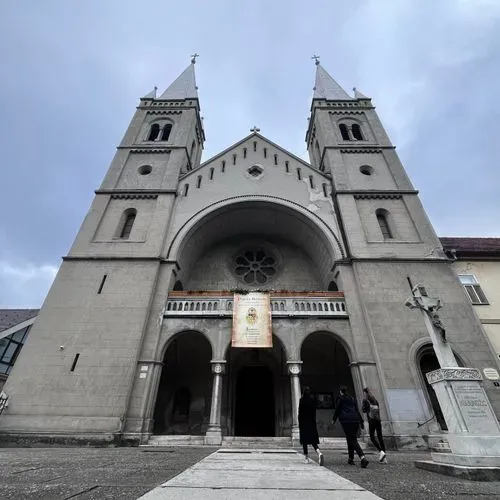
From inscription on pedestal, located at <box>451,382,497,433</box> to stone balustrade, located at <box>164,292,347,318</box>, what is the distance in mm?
7256

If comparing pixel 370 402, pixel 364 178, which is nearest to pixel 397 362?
pixel 370 402

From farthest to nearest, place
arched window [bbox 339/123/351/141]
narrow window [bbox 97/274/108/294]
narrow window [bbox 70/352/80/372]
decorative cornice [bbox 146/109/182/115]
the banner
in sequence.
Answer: decorative cornice [bbox 146/109/182/115] < arched window [bbox 339/123/351/141] < narrow window [bbox 97/274/108/294] < the banner < narrow window [bbox 70/352/80/372]

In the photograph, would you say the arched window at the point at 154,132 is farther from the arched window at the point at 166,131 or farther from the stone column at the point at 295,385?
the stone column at the point at 295,385

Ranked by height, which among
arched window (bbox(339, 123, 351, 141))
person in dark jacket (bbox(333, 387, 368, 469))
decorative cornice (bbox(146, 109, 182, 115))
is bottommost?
person in dark jacket (bbox(333, 387, 368, 469))

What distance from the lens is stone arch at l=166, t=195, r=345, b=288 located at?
1565cm

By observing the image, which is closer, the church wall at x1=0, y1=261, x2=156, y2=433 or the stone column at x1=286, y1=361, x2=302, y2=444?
the church wall at x1=0, y1=261, x2=156, y2=433

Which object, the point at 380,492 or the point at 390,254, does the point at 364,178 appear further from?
the point at 380,492

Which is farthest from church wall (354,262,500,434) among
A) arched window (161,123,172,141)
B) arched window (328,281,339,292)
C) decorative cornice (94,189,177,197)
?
arched window (161,123,172,141)

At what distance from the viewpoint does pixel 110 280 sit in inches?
545

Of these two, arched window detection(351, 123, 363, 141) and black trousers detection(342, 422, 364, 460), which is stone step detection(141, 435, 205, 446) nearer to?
black trousers detection(342, 422, 364, 460)

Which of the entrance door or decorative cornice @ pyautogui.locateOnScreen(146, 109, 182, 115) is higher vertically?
decorative cornice @ pyautogui.locateOnScreen(146, 109, 182, 115)

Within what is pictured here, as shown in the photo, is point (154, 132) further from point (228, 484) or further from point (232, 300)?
point (228, 484)

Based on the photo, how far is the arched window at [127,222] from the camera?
16395 millimetres

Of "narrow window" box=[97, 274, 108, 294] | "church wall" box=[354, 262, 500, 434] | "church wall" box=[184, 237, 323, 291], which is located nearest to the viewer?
"church wall" box=[354, 262, 500, 434]
